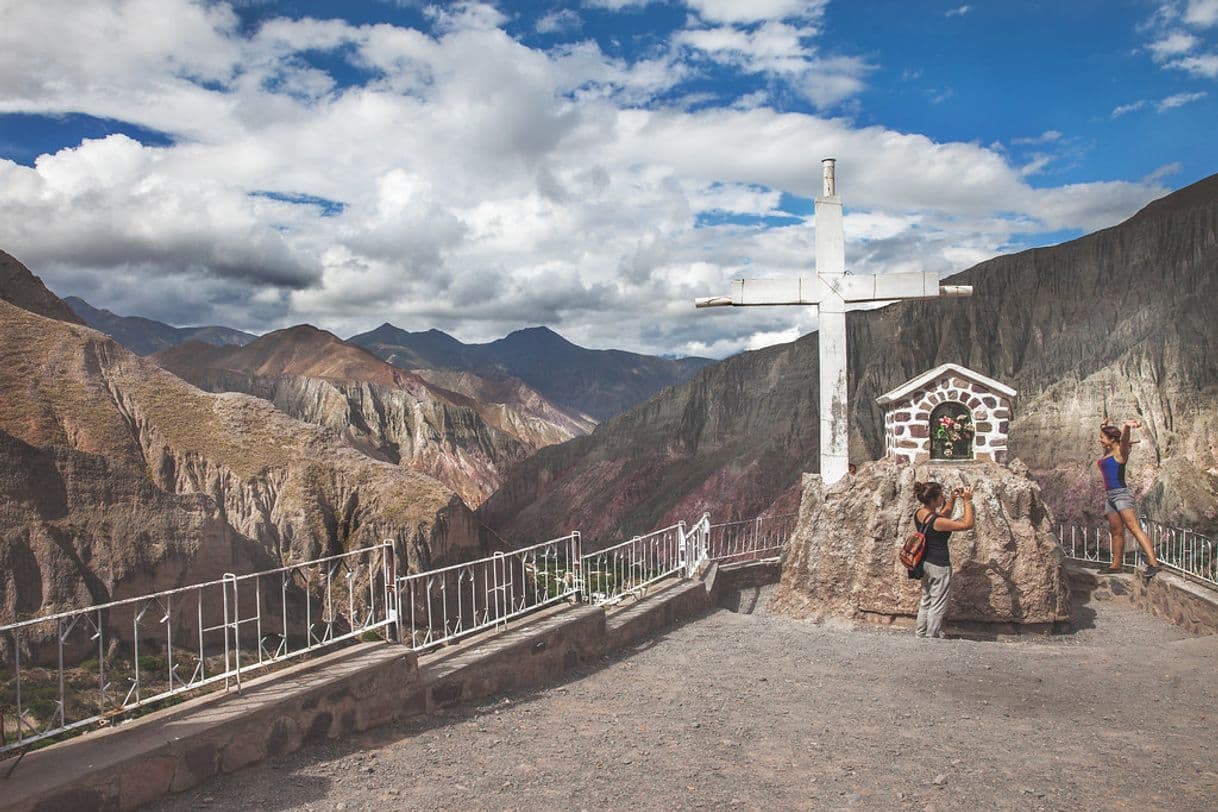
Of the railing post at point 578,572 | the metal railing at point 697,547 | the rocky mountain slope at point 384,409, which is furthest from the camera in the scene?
the rocky mountain slope at point 384,409

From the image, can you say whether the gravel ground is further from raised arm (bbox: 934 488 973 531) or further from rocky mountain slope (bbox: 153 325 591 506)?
rocky mountain slope (bbox: 153 325 591 506)

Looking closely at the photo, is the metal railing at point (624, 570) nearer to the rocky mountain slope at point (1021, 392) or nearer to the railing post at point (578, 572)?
the railing post at point (578, 572)

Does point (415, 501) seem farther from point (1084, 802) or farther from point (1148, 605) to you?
point (1084, 802)

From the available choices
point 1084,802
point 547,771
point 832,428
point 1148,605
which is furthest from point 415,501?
point 1084,802

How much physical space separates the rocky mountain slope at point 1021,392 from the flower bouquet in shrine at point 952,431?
54.8 feet

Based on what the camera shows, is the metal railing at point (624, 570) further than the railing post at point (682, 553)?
No

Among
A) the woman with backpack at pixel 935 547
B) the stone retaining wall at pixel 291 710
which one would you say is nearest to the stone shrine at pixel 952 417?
the woman with backpack at pixel 935 547

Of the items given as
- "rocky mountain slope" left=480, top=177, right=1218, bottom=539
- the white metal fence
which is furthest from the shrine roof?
"rocky mountain slope" left=480, top=177, right=1218, bottom=539

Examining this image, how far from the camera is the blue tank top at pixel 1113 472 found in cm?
1132

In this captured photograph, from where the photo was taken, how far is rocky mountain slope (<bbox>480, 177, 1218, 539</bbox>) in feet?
93.9

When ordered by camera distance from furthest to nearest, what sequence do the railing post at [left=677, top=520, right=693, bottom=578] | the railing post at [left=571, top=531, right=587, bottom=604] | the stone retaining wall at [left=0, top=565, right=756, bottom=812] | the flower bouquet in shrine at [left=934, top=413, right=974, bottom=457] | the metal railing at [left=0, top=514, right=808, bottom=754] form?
the flower bouquet in shrine at [left=934, top=413, right=974, bottom=457] < the railing post at [left=677, top=520, right=693, bottom=578] < the railing post at [left=571, top=531, right=587, bottom=604] < the metal railing at [left=0, top=514, right=808, bottom=754] < the stone retaining wall at [left=0, top=565, right=756, bottom=812]

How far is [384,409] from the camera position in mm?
95062

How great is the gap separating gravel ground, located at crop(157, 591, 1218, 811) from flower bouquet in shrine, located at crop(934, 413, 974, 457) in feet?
11.6

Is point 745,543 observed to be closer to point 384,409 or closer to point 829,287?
point 829,287
